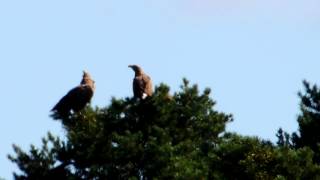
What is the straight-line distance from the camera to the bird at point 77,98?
32562mm

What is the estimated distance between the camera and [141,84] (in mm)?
33281

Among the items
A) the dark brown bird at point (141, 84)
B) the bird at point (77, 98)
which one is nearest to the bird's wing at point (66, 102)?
the bird at point (77, 98)

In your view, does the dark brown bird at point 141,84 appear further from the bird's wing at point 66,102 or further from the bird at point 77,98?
the bird's wing at point 66,102

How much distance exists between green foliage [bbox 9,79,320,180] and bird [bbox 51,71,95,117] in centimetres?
38

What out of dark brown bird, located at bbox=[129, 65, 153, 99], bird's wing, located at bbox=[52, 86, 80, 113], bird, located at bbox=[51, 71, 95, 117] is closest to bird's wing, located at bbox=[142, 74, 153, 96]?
dark brown bird, located at bbox=[129, 65, 153, 99]

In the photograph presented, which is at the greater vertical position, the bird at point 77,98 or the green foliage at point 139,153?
the bird at point 77,98

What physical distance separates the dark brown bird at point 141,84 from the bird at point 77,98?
3.37ft

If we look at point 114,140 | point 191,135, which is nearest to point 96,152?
point 114,140

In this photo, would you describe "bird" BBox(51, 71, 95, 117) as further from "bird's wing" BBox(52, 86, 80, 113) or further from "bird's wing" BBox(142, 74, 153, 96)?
"bird's wing" BBox(142, 74, 153, 96)

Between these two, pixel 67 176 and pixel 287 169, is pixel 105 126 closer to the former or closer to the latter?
pixel 67 176

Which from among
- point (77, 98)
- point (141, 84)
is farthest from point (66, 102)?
point (141, 84)

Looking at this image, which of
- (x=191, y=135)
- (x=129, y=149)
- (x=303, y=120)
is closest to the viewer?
(x=129, y=149)

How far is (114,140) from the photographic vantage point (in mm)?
31828

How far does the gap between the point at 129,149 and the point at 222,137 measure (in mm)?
5001
